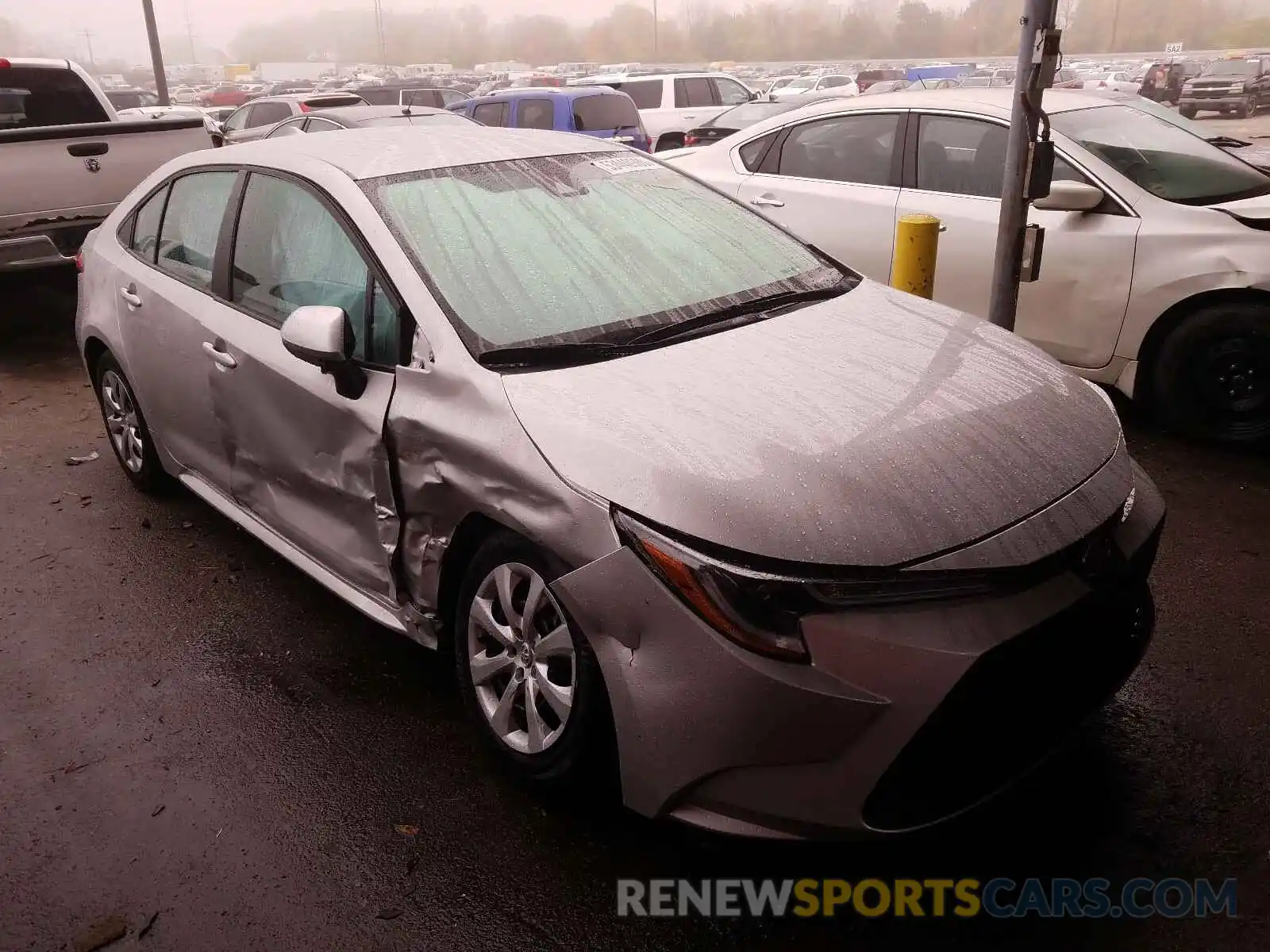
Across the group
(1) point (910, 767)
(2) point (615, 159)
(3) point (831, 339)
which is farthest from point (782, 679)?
(2) point (615, 159)

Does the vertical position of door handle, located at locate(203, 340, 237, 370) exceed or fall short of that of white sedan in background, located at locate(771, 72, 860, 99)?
it exceeds it

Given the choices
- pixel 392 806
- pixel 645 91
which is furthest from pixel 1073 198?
pixel 645 91

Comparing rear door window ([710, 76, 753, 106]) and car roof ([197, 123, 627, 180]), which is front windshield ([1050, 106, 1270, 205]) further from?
rear door window ([710, 76, 753, 106])

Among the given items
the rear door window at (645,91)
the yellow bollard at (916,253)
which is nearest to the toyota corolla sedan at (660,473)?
the yellow bollard at (916,253)

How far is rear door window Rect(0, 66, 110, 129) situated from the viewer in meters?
7.61

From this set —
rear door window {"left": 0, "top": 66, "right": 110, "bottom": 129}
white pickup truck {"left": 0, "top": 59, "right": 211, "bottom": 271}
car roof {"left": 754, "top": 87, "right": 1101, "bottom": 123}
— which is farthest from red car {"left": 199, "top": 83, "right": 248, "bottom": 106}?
car roof {"left": 754, "top": 87, "right": 1101, "bottom": 123}

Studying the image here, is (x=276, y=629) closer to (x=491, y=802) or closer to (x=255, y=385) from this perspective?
(x=255, y=385)

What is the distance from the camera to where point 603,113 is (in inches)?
549

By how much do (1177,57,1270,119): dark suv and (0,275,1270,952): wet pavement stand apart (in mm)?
28842

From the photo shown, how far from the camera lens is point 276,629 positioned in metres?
3.68

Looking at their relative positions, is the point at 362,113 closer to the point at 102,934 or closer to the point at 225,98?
the point at 102,934

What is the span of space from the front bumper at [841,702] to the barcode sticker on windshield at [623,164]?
1.86 metres

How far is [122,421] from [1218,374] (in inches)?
201

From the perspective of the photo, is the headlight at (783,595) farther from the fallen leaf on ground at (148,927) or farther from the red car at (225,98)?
the red car at (225,98)
